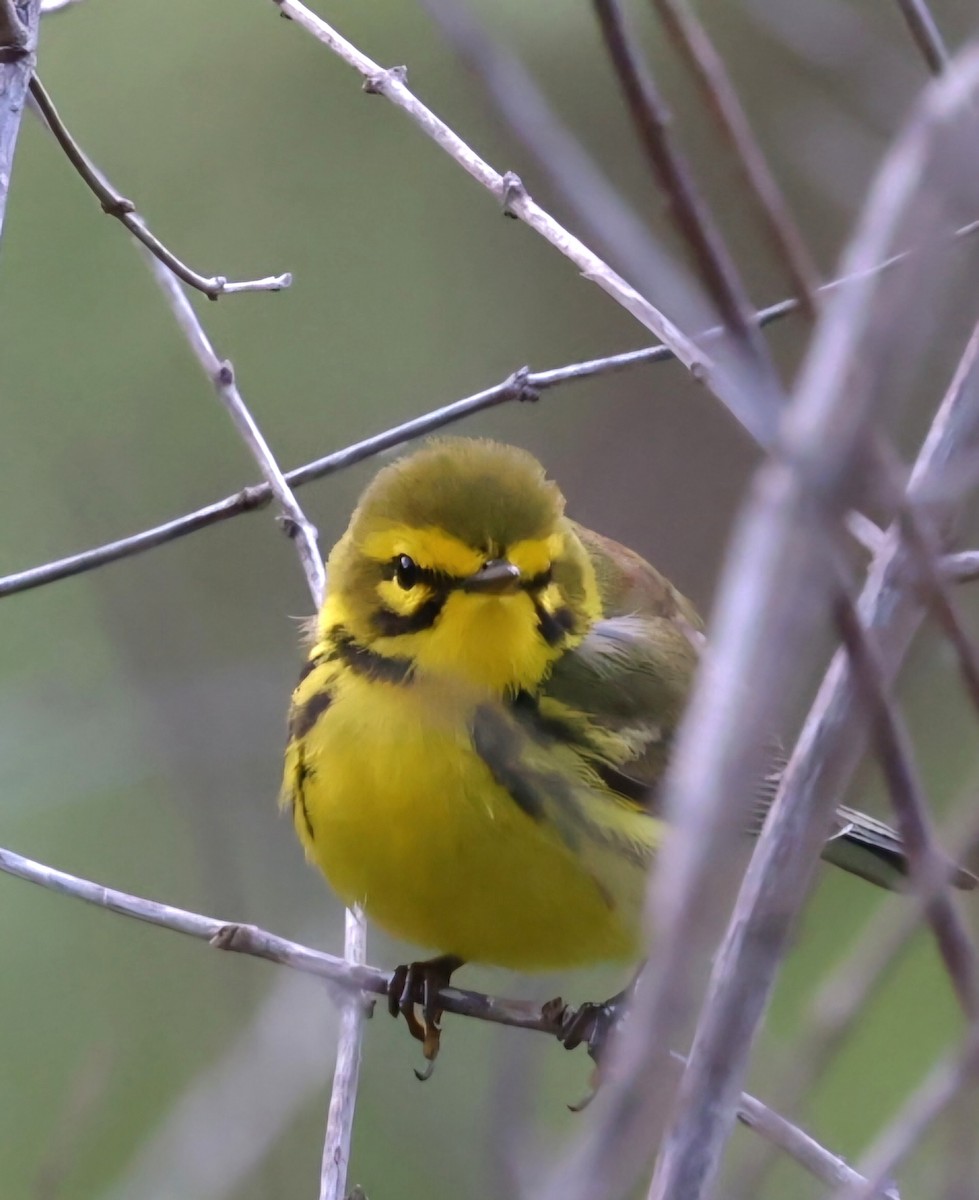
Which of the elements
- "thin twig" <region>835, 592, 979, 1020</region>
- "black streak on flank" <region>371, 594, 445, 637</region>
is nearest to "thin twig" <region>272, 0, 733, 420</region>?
"black streak on flank" <region>371, 594, 445, 637</region>

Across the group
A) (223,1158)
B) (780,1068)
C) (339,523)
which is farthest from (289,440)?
(780,1068)

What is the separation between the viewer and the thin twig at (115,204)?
99.7 inches

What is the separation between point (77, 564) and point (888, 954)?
74.4 inches

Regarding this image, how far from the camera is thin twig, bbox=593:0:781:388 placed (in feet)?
3.06

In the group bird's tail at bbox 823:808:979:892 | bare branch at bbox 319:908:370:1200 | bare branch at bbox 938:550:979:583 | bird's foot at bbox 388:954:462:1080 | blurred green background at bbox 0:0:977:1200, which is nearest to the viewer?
bare branch at bbox 938:550:979:583

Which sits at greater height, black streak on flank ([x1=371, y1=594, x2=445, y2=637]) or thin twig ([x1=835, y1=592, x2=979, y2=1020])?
black streak on flank ([x1=371, y1=594, x2=445, y2=637])

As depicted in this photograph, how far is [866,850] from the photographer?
139 inches

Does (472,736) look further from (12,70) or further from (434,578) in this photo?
(12,70)

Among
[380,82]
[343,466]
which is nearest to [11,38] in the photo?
[380,82]

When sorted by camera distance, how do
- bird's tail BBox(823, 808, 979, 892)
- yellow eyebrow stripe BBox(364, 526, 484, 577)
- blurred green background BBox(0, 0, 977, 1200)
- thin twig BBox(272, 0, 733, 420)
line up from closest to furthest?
1. thin twig BBox(272, 0, 733, 420)
2. yellow eyebrow stripe BBox(364, 526, 484, 577)
3. bird's tail BBox(823, 808, 979, 892)
4. blurred green background BBox(0, 0, 977, 1200)

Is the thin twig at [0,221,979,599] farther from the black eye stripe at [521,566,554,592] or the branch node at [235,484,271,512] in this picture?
the black eye stripe at [521,566,554,592]

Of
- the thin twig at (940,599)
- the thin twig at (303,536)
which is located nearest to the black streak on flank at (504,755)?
the thin twig at (303,536)

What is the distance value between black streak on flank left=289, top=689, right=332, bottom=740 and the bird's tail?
1.15 m

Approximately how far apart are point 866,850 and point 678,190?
9.10ft
